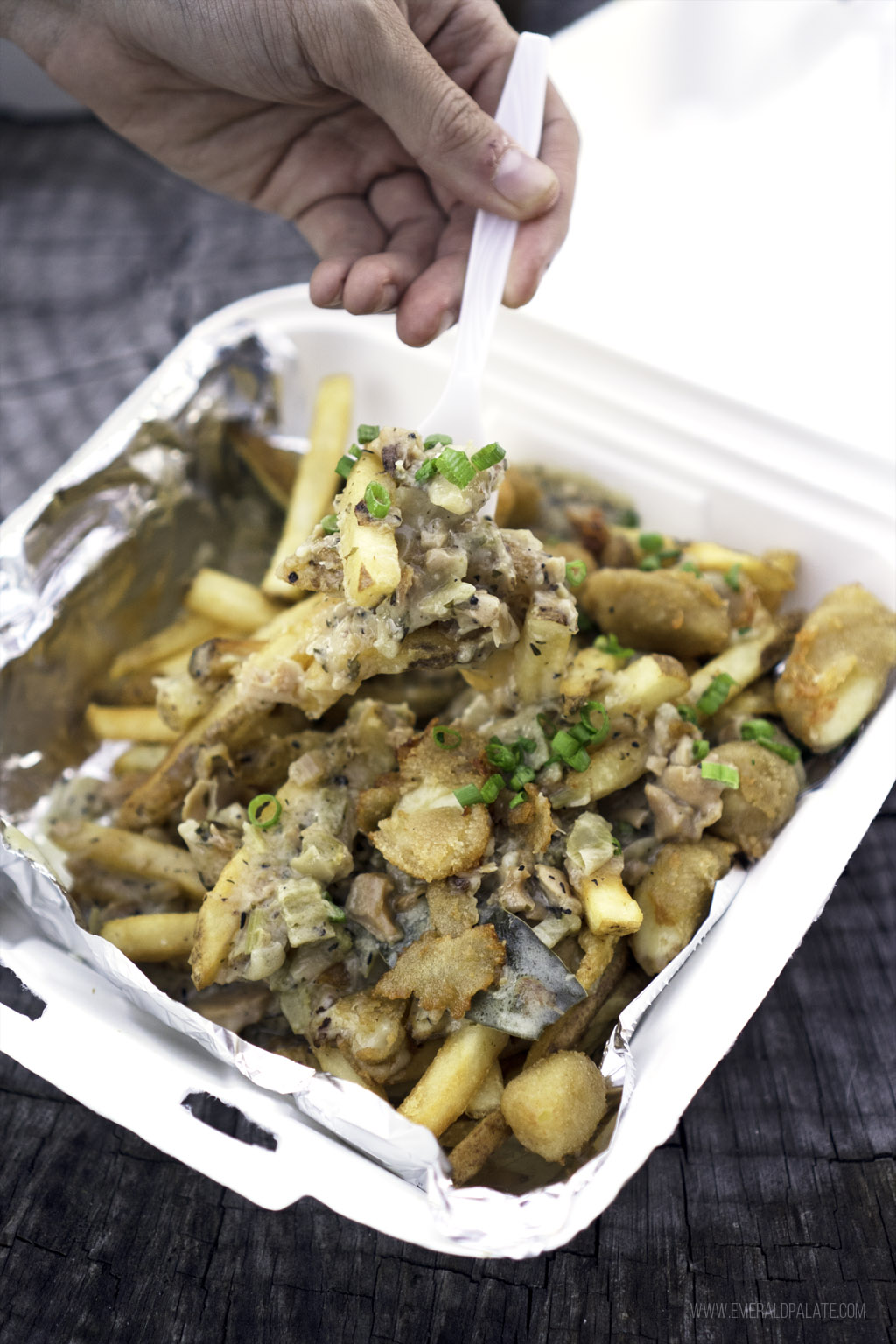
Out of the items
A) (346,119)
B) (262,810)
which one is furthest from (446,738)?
(346,119)

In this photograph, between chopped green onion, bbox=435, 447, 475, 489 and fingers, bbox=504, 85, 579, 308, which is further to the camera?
fingers, bbox=504, 85, 579, 308

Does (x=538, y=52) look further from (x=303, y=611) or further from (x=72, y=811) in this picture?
(x=72, y=811)

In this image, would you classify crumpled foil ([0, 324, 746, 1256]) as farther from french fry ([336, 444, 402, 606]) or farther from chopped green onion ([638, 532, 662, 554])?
chopped green onion ([638, 532, 662, 554])

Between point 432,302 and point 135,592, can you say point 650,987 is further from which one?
point 135,592

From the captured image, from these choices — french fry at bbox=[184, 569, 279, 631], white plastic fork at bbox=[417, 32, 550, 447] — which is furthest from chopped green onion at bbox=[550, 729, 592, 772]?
french fry at bbox=[184, 569, 279, 631]

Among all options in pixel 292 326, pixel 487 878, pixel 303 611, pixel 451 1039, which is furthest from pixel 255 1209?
pixel 292 326
